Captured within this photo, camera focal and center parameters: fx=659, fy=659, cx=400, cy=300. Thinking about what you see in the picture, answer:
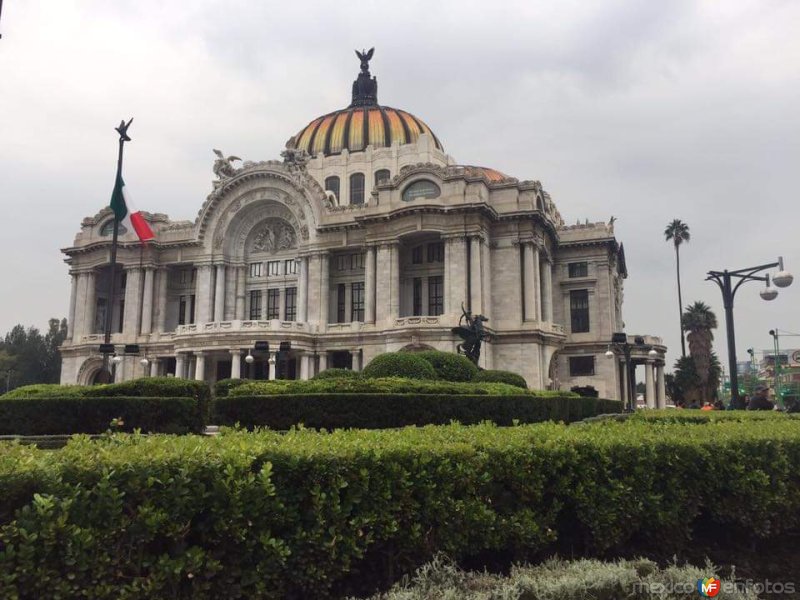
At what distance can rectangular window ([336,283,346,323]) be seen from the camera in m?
56.3

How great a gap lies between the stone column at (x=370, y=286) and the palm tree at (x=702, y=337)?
A: 119ft

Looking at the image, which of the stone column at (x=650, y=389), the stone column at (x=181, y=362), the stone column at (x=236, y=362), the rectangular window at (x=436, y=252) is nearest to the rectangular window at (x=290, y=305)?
the stone column at (x=236, y=362)

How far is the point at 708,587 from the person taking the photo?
258 inches

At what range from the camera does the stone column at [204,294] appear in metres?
57.4

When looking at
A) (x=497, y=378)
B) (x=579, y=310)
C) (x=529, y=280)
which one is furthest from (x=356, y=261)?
(x=497, y=378)

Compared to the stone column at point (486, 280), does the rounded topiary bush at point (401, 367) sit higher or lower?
lower

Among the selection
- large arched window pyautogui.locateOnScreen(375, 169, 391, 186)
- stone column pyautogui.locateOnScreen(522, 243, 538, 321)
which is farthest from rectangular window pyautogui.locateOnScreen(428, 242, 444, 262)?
large arched window pyautogui.locateOnScreen(375, 169, 391, 186)

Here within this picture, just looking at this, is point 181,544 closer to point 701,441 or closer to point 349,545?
point 349,545

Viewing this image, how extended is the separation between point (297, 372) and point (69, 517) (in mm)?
49104

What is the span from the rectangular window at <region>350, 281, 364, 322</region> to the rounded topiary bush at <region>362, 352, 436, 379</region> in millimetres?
26405

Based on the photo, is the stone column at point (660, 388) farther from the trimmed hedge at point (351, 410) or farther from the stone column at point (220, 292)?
the trimmed hedge at point (351, 410)

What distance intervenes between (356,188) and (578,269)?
891 inches

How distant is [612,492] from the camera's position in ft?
26.0

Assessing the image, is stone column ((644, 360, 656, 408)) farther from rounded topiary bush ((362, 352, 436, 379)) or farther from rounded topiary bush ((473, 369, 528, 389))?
rounded topiary bush ((362, 352, 436, 379))
